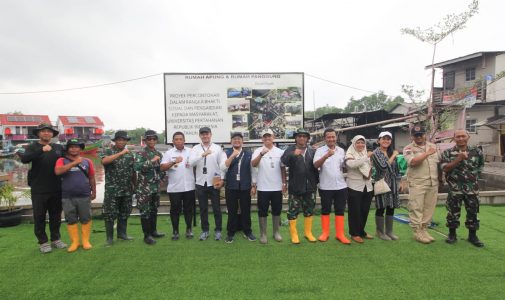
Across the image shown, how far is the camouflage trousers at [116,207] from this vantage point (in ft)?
13.9

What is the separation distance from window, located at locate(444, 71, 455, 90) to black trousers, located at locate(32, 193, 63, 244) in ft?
75.4

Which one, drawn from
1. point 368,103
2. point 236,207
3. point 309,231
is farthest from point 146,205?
point 368,103

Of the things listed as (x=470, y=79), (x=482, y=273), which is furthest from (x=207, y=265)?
(x=470, y=79)

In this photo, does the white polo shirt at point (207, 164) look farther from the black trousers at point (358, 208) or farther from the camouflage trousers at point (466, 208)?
the camouflage trousers at point (466, 208)

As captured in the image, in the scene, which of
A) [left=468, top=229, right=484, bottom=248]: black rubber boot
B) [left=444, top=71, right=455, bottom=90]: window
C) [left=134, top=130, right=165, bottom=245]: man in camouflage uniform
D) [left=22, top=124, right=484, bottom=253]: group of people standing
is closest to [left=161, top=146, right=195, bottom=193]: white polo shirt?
[left=22, top=124, right=484, bottom=253]: group of people standing

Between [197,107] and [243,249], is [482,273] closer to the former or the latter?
[243,249]

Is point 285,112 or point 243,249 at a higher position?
point 285,112

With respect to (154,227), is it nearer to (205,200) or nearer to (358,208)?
(205,200)

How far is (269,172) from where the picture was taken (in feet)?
14.1

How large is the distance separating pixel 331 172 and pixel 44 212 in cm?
388

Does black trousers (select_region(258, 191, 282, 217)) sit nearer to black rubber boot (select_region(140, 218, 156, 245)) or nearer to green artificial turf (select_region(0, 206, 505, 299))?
green artificial turf (select_region(0, 206, 505, 299))

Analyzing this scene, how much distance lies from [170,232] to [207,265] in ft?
5.18

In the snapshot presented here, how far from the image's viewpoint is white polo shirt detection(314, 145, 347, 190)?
4305mm

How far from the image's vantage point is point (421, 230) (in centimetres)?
438
